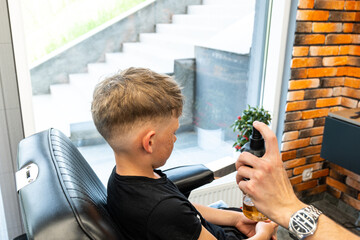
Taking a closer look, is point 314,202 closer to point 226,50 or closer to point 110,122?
point 226,50

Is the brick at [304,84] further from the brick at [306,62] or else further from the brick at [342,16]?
the brick at [342,16]

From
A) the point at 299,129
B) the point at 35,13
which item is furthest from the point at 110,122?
the point at 299,129

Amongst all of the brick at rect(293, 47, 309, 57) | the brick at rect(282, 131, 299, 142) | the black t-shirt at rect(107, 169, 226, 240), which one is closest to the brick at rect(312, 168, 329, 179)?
the brick at rect(282, 131, 299, 142)

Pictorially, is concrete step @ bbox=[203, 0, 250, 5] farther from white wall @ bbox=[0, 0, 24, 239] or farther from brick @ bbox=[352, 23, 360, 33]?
white wall @ bbox=[0, 0, 24, 239]

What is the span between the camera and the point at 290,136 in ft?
7.48

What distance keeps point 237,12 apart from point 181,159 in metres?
1.16

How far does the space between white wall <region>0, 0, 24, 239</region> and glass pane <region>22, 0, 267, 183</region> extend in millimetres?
164

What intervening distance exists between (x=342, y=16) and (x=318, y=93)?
57 centimetres

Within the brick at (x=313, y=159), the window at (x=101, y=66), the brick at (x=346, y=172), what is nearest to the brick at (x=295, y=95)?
the window at (x=101, y=66)

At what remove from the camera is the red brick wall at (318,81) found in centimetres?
209

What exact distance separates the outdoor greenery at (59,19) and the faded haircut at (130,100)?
34.9 inches

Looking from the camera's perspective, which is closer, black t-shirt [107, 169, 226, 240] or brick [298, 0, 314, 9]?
black t-shirt [107, 169, 226, 240]

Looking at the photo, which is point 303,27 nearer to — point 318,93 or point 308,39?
point 308,39

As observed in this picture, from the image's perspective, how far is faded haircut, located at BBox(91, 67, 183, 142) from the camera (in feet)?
2.75
